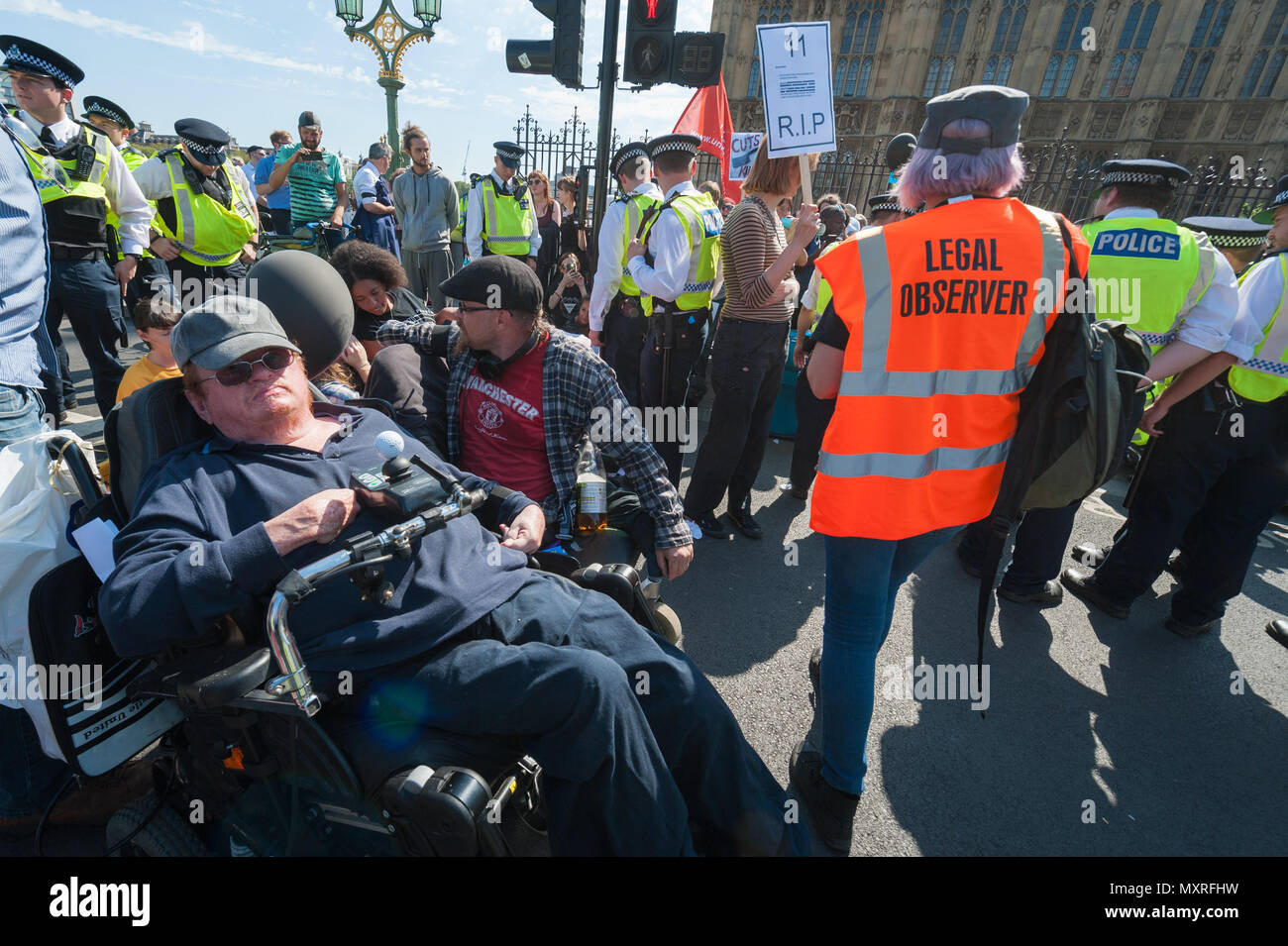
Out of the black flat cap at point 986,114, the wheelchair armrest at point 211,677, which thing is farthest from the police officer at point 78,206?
the black flat cap at point 986,114

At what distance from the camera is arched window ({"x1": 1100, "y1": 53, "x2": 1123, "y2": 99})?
1221 inches

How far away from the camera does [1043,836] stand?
81.1 inches

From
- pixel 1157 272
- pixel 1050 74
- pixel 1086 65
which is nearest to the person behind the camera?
pixel 1157 272

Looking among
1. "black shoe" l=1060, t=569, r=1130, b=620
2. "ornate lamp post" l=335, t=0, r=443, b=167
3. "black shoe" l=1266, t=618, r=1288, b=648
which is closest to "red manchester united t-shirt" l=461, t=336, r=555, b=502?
"black shoe" l=1060, t=569, r=1130, b=620

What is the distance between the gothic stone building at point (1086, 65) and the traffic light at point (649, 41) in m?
25.6

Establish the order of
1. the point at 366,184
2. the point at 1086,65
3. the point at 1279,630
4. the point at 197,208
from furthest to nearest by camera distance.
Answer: the point at 1086,65 → the point at 366,184 → the point at 197,208 → the point at 1279,630

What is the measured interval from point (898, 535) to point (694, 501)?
6.82ft

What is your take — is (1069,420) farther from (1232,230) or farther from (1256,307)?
(1232,230)

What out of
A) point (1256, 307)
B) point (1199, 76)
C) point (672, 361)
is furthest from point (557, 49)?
point (1199, 76)

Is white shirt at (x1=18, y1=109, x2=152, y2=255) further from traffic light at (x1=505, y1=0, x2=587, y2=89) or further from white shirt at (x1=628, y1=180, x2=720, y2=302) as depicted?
white shirt at (x1=628, y1=180, x2=720, y2=302)

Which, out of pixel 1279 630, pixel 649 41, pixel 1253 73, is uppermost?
pixel 1253 73

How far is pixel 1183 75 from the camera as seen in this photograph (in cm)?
3014

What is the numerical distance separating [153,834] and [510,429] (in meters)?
1.57

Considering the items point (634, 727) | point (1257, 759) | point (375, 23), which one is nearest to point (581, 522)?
point (634, 727)
